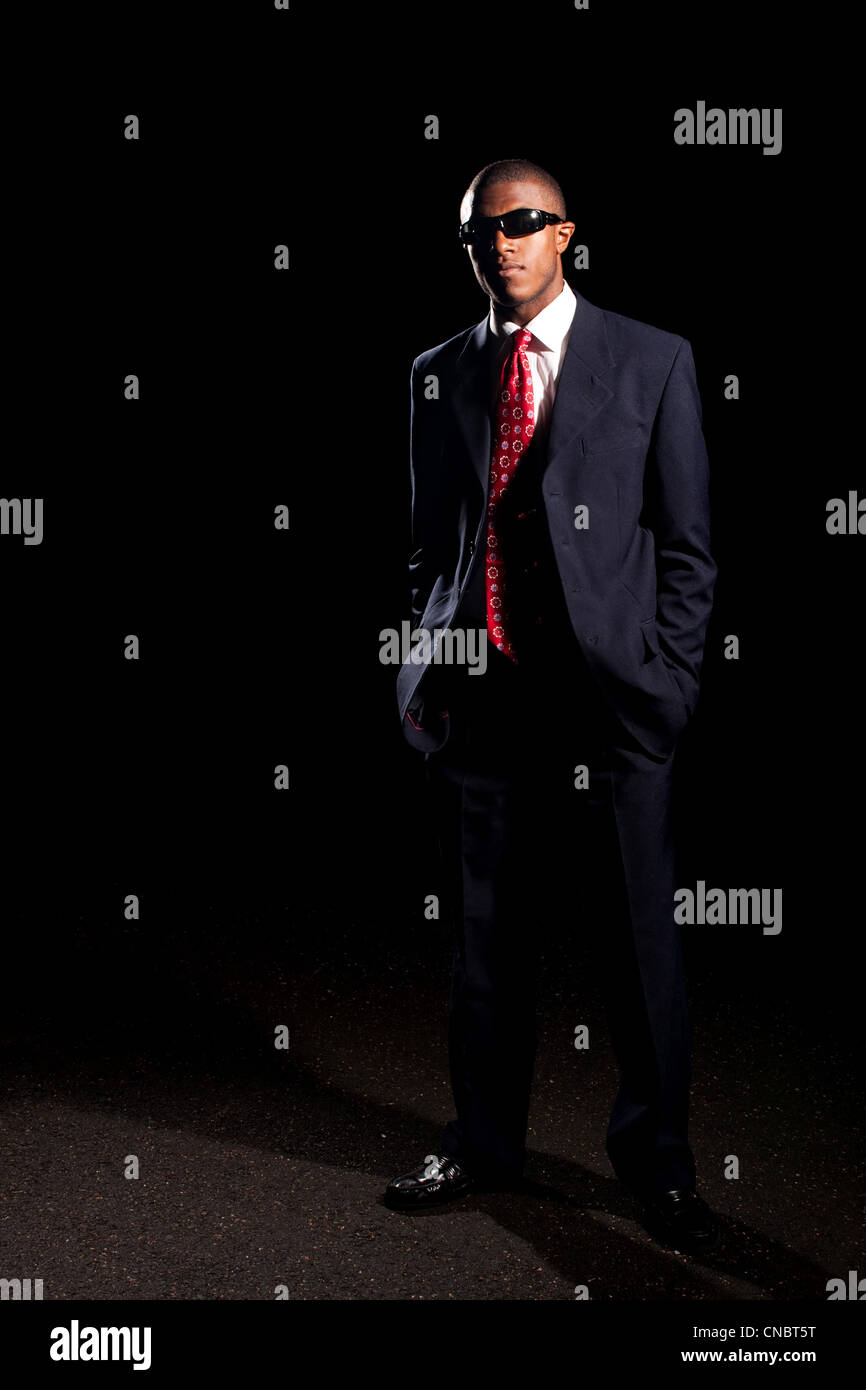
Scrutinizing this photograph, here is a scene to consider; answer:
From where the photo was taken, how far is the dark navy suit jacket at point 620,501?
2.55 meters

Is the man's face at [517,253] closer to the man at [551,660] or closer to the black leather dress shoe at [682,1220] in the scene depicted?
the man at [551,660]

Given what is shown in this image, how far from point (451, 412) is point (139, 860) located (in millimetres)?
2842

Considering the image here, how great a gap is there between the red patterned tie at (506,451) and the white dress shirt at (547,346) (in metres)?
0.02

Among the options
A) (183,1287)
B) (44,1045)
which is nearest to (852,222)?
(44,1045)

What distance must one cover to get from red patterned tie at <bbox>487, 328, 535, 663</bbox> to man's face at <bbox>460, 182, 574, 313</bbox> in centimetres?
8

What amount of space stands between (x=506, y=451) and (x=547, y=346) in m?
0.21

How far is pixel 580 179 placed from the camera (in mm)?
5172

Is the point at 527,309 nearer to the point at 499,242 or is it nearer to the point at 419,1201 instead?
the point at 499,242

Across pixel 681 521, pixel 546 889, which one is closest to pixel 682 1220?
pixel 546 889

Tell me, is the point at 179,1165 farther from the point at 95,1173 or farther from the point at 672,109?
the point at 672,109

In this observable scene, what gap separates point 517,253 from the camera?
254 centimetres

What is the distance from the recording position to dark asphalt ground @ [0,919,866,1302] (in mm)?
2625

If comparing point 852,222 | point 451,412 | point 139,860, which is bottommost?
point 139,860
